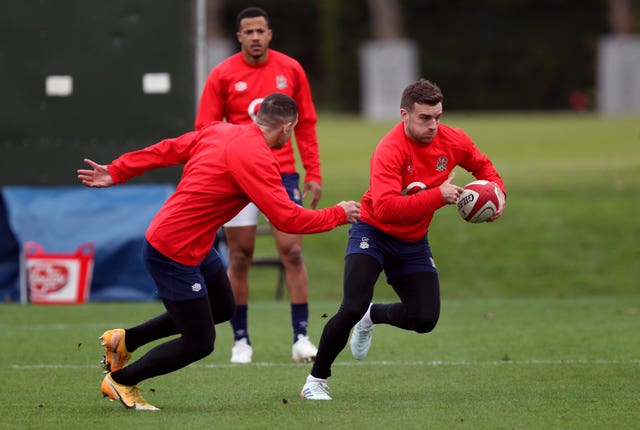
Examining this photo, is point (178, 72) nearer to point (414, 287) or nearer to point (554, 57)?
point (414, 287)

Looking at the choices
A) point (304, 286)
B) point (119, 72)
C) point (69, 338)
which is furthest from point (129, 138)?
point (304, 286)

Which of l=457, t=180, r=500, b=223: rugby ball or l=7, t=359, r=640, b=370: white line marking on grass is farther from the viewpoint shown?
l=7, t=359, r=640, b=370: white line marking on grass

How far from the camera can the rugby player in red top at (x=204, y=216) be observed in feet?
24.6

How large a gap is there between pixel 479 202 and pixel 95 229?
22.9 ft

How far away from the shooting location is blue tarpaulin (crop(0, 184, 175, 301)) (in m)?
14.2

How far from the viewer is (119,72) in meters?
14.7

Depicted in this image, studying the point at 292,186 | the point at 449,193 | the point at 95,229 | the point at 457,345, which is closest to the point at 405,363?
the point at 457,345

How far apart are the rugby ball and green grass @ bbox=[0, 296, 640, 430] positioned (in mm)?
1107

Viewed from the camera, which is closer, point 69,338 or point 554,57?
point 69,338

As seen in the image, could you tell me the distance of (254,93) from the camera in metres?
10.3

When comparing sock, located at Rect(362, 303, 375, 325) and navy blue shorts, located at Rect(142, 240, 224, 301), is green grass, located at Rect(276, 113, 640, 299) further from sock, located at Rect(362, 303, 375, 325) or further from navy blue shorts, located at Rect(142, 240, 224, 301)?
navy blue shorts, located at Rect(142, 240, 224, 301)

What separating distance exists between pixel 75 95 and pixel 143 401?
731cm

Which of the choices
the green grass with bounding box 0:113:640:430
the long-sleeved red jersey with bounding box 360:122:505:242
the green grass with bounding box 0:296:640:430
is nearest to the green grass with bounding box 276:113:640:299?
the green grass with bounding box 0:113:640:430

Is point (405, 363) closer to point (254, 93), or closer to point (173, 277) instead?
point (254, 93)
